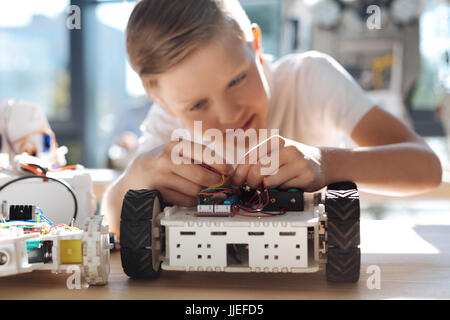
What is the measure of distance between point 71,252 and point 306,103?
66 centimetres

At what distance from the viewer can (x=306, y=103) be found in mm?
964

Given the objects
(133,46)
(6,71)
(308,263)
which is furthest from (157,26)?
(6,71)

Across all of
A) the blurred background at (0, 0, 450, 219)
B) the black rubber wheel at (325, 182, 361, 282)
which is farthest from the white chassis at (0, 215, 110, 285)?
the blurred background at (0, 0, 450, 219)

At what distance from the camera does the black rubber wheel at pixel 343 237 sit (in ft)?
1.36

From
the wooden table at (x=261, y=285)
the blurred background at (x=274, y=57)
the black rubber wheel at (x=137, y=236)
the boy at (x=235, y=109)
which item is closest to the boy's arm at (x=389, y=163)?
the boy at (x=235, y=109)

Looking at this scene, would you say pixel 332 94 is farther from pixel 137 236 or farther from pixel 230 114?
pixel 137 236

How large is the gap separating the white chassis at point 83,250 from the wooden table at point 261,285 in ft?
0.07

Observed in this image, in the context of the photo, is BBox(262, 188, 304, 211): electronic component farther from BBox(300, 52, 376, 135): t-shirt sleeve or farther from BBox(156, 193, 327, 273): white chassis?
BBox(300, 52, 376, 135): t-shirt sleeve

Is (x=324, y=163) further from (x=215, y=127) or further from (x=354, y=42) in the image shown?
(x=354, y=42)

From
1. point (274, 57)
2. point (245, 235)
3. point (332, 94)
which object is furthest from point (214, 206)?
point (274, 57)

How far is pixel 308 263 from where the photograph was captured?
439 mm

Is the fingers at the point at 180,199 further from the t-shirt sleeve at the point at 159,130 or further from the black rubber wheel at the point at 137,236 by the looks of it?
the t-shirt sleeve at the point at 159,130

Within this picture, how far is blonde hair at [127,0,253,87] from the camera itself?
700mm

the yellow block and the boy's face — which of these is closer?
the yellow block
